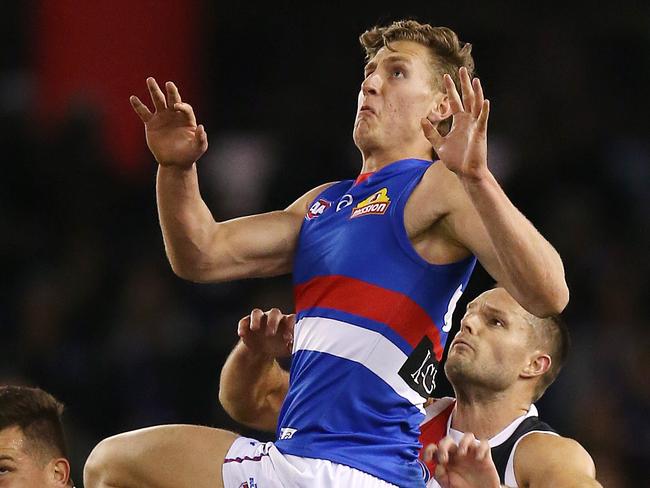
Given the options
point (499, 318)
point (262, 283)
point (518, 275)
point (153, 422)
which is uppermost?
point (518, 275)

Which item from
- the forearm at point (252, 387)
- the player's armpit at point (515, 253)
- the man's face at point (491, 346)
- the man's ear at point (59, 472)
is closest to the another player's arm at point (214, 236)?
the forearm at point (252, 387)

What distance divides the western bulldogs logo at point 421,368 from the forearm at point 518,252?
447 mm

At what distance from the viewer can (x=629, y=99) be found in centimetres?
988

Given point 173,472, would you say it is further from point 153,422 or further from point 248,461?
point 153,422

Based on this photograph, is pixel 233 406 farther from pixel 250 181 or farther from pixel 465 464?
pixel 250 181

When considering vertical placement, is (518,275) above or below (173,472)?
above

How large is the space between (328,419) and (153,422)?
4426 millimetres

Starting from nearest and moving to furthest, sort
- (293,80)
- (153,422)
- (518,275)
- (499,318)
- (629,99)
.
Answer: (518,275) → (499,318) → (153,422) → (629,99) → (293,80)

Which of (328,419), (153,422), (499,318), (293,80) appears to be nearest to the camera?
(328,419)

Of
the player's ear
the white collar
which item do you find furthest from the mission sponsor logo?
the player's ear

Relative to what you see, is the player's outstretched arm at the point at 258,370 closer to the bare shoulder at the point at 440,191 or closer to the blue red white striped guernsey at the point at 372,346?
the blue red white striped guernsey at the point at 372,346

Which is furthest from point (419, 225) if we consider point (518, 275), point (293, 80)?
point (293, 80)

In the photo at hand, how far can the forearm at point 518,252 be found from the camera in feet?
11.9

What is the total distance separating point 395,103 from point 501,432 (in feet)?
5.67
